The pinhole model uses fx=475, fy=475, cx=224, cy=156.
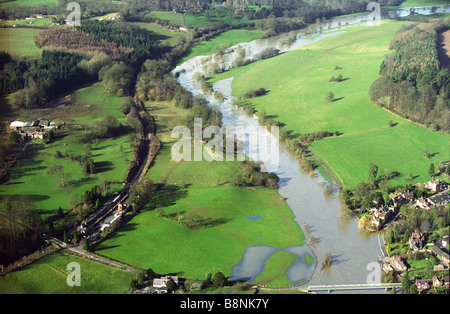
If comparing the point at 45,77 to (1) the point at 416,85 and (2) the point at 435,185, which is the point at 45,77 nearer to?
(1) the point at 416,85

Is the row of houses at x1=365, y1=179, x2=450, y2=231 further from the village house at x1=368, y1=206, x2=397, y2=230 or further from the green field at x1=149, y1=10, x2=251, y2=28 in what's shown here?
the green field at x1=149, y1=10, x2=251, y2=28

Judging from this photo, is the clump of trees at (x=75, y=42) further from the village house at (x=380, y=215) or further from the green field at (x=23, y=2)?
the village house at (x=380, y=215)

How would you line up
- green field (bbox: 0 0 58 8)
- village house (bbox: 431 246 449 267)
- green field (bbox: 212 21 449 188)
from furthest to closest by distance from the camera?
green field (bbox: 0 0 58 8) < green field (bbox: 212 21 449 188) < village house (bbox: 431 246 449 267)

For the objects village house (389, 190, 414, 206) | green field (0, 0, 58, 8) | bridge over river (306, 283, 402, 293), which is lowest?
bridge over river (306, 283, 402, 293)

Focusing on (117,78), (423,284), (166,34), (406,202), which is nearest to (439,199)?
(406,202)

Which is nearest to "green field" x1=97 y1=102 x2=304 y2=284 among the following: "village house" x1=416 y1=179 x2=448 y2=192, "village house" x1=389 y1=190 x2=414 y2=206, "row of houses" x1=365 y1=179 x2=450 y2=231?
"row of houses" x1=365 y1=179 x2=450 y2=231

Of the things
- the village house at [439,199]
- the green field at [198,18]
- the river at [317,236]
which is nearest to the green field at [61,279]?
the river at [317,236]
